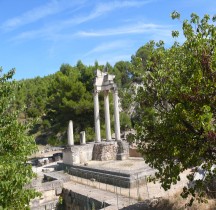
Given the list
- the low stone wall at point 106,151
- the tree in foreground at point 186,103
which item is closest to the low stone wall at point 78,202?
the tree in foreground at point 186,103

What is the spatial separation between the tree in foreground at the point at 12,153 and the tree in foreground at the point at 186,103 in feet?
13.0

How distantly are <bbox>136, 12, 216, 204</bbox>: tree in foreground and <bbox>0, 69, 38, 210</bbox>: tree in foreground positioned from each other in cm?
397

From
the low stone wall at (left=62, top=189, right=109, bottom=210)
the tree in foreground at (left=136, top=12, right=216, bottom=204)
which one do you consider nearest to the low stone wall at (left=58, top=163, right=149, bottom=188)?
the low stone wall at (left=62, top=189, right=109, bottom=210)

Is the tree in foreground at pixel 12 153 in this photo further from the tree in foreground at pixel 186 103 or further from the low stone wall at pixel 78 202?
the low stone wall at pixel 78 202

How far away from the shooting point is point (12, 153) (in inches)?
316

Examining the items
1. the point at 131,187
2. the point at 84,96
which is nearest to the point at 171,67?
the point at 131,187

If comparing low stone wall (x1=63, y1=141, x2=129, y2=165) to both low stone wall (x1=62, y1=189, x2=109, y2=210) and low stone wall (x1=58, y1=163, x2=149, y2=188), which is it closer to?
low stone wall (x1=58, y1=163, x2=149, y2=188)

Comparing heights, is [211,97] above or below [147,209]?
above

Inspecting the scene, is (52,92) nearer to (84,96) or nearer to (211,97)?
(84,96)

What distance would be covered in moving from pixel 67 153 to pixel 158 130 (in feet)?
52.0

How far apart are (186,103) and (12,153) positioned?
5.24 meters

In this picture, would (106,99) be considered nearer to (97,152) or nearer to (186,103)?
(97,152)

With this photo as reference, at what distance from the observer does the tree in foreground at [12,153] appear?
7.35 m

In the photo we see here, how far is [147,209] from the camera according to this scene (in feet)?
36.7
